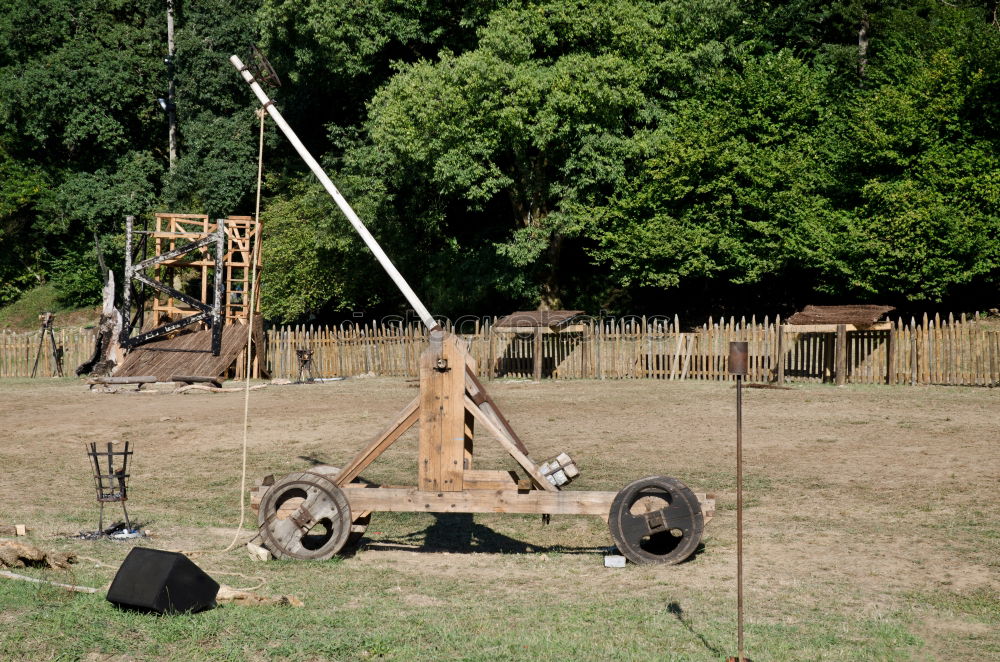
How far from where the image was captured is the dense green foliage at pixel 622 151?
29.8 metres

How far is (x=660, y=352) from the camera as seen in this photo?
28375 mm

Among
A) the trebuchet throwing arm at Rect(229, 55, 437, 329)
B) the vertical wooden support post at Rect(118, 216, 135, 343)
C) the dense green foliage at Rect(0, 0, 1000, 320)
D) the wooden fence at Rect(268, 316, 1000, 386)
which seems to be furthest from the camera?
the dense green foliage at Rect(0, 0, 1000, 320)

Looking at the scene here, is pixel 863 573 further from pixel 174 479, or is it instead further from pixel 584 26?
pixel 584 26

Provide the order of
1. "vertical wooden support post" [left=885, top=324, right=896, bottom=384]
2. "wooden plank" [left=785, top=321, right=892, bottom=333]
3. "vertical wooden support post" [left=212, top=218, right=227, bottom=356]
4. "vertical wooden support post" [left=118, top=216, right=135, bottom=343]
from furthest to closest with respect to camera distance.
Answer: "vertical wooden support post" [left=118, top=216, right=135, bottom=343] < "vertical wooden support post" [left=212, top=218, right=227, bottom=356] < "vertical wooden support post" [left=885, top=324, right=896, bottom=384] < "wooden plank" [left=785, top=321, right=892, bottom=333]

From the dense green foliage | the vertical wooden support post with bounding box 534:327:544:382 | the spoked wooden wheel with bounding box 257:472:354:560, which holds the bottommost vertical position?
the spoked wooden wheel with bounding box 257:472:354:560

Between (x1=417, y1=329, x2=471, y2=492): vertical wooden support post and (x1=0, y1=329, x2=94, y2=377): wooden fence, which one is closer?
(x1=417, y1=329, x2=471, y2=492): vertical wooden support post

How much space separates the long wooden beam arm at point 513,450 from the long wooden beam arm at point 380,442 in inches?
20.3

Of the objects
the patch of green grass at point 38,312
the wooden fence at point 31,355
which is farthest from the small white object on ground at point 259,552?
the patch of green grass at point 38,312

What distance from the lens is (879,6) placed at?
3747cm

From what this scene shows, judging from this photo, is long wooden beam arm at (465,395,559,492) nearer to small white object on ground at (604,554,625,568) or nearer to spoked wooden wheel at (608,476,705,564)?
spoked wooden wheel at (608,476,705,564)

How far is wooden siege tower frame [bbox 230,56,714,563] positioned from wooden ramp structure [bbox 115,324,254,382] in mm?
18453

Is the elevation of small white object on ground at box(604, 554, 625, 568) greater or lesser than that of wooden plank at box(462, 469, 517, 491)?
lesser

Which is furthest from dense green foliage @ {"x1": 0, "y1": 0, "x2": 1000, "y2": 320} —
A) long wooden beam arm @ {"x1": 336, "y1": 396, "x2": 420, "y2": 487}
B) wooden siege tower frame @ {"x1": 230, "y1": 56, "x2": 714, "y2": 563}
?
long wooden beam arm @ {"x1": 336, "y1": 396, "x2": 420, "y2": 487}

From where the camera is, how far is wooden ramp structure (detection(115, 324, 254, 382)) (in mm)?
27547
